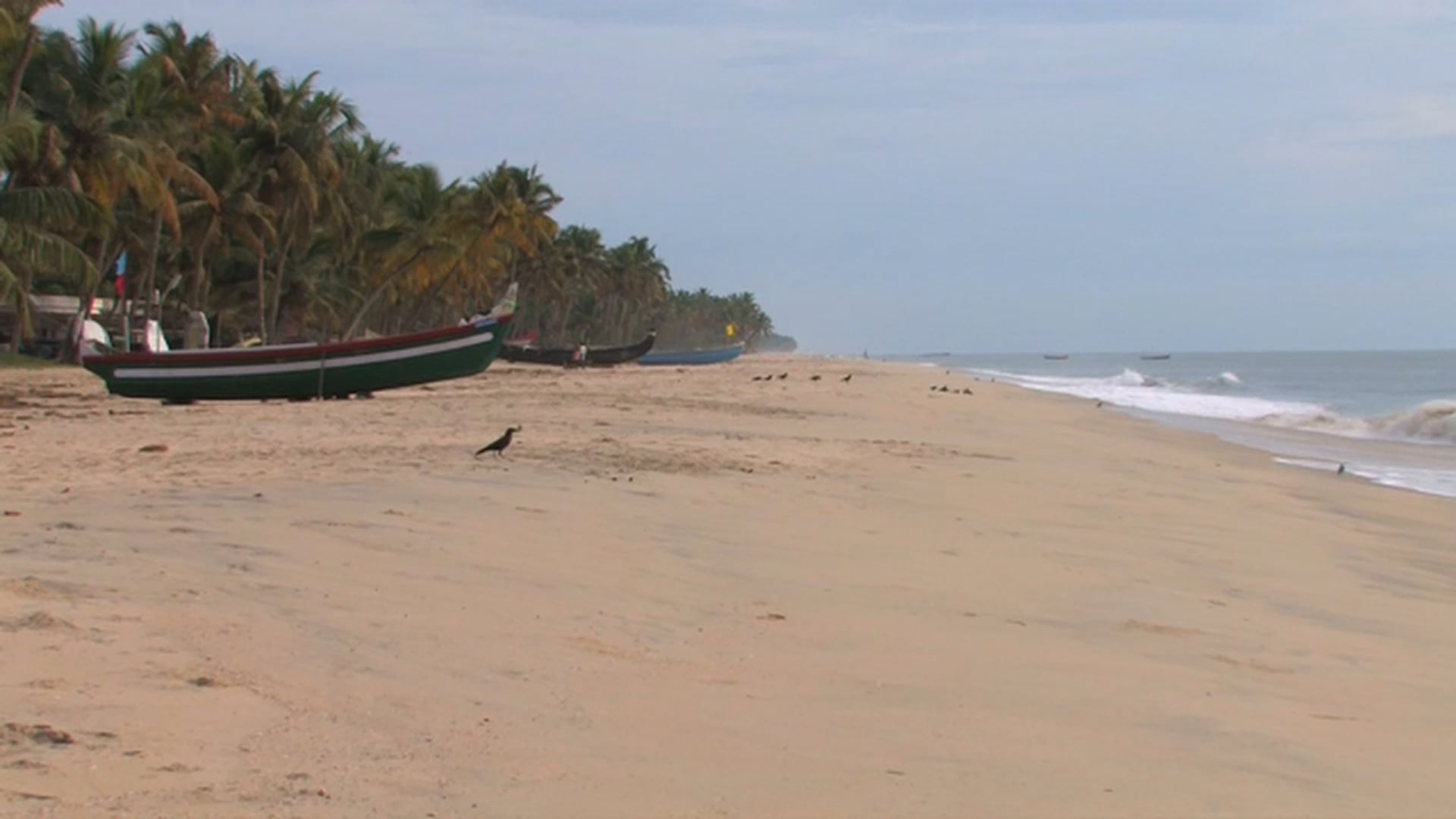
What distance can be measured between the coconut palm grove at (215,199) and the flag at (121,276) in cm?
19

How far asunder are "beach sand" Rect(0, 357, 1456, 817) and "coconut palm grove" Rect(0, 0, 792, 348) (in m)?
15.9

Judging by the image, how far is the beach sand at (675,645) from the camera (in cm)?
363

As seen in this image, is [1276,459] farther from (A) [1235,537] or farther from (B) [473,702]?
(B) [473,702]

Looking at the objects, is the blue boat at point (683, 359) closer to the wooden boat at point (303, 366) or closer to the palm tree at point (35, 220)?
the palm tree at point (35, 220)

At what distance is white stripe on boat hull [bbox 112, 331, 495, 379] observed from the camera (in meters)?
18.7

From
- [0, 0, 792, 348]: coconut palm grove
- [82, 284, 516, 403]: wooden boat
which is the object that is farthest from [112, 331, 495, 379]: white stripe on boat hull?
[0, 0, 792, 348]: coconut palm grove

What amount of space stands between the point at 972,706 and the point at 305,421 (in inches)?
464

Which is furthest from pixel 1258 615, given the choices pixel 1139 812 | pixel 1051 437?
pixel 1051 437

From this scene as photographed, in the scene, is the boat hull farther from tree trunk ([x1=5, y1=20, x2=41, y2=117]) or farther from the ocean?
the ocean

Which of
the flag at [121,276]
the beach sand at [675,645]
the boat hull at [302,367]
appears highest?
the flag at [121,276]

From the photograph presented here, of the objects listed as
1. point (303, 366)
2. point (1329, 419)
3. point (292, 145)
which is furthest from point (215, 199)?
point (1329, 419)

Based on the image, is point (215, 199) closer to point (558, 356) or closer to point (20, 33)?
point (20, 33)

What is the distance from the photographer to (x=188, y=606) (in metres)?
5.03

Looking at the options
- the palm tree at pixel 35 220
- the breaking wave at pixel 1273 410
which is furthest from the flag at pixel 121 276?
the breaking wave at pixel 1273 410
